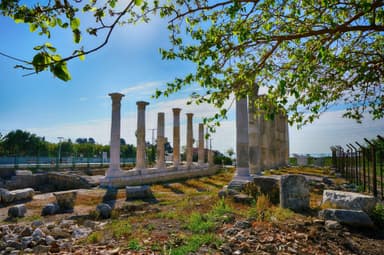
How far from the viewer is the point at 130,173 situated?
2169cm

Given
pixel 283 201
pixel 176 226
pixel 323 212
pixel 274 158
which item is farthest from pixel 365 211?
pixel 274 158

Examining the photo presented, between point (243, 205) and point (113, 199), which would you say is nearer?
point (243, 205)

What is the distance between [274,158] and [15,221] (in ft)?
86.7

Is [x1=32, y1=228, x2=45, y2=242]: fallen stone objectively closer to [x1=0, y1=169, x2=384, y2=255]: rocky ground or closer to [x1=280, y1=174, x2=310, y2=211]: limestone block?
[x1=0, y1=169, x2=384, y2=255]: rocky ground

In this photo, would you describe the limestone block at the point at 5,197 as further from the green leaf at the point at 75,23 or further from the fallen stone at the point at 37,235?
the green leaf at the point at 75,23

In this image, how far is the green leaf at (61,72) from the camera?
2.49 meters

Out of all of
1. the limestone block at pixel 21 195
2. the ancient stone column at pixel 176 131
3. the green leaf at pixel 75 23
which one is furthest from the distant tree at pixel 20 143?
the green leaf at pixel 75 23

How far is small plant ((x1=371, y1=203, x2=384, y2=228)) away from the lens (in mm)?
7504

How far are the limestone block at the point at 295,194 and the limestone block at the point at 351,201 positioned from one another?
757 millimetres

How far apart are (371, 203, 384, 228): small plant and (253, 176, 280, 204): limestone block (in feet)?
12.0

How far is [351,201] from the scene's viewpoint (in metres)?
8.19

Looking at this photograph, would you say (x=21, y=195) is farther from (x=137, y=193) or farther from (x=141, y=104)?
(x=141, y=104)

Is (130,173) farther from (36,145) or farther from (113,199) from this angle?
(36,145)

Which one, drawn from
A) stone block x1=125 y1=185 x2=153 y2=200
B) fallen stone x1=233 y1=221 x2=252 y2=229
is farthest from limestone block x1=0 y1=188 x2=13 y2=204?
fallen stone x1=233 y1=221 x2=252 y2=229
